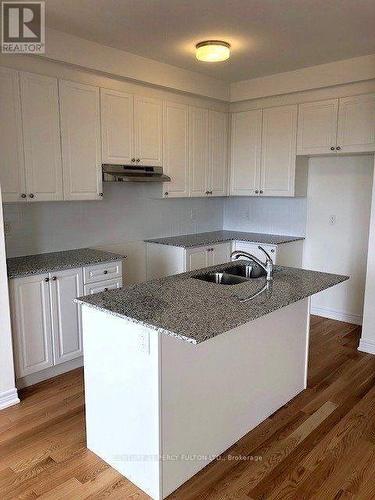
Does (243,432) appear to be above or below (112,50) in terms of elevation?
below

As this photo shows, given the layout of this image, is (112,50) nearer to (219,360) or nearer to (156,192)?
(156,192)

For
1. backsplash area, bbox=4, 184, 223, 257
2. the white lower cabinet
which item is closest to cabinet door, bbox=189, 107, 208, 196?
backsplash area, bbox=4, 184, 223, 257

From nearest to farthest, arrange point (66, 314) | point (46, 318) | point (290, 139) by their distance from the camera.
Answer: point (46, 318) → point (66, 314) → point (290, 139)

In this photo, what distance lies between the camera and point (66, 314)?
3.16 m

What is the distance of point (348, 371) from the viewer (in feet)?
10.9

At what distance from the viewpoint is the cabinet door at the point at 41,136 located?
3.06 m

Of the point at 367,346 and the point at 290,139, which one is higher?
the point at 290,139

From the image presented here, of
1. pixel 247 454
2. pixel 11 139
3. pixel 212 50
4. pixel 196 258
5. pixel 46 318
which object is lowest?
pixel 247 454

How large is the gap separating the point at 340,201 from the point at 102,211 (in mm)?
2567

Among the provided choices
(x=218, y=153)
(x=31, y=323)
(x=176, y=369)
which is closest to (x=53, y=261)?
(x=31, y=323)

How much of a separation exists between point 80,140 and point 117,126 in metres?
0.42

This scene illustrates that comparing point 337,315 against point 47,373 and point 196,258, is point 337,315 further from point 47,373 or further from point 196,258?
point 47,373

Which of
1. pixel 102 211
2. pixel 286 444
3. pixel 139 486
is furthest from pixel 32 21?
pixel 286 444

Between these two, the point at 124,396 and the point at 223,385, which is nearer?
the point at 124,396
